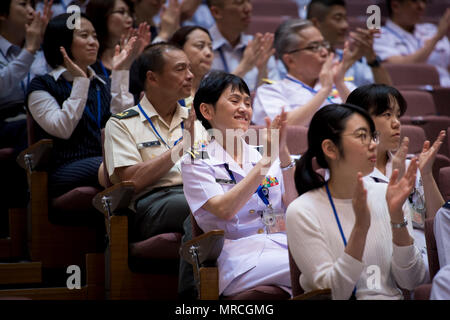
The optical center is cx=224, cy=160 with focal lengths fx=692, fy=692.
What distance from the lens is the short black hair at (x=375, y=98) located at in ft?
5.11

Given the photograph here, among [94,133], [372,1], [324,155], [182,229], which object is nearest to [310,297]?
[324,155]

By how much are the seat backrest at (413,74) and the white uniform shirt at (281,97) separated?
1.90 ft

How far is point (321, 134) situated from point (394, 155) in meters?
0.34

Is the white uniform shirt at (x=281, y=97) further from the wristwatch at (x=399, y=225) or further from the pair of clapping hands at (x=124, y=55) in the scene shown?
the wristwatch at (x=399, y=225)

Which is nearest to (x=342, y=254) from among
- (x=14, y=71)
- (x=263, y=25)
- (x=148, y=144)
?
(x=148, y=144)

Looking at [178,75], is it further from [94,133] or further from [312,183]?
[312,183]

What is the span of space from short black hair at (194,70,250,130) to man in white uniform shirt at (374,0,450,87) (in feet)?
5.29

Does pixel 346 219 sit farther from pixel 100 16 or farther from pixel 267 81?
pixel 100 16

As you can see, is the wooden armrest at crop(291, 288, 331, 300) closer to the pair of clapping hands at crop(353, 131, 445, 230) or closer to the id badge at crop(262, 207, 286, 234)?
the pair of clapping hands at crop(353, 131, 445, 230)

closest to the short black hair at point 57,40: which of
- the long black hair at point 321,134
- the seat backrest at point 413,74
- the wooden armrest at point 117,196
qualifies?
the wooden armrest at point 117,196

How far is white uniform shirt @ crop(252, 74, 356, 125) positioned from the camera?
221cm

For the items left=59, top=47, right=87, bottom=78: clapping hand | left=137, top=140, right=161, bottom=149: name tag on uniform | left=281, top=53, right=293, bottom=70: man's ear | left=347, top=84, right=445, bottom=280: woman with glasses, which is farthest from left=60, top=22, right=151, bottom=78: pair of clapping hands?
left=347, top=84, right=445, bottom=280: woman with glasses

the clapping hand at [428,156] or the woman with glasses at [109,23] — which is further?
the woman with glasses at [109,23]

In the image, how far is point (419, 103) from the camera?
95.6 inches
